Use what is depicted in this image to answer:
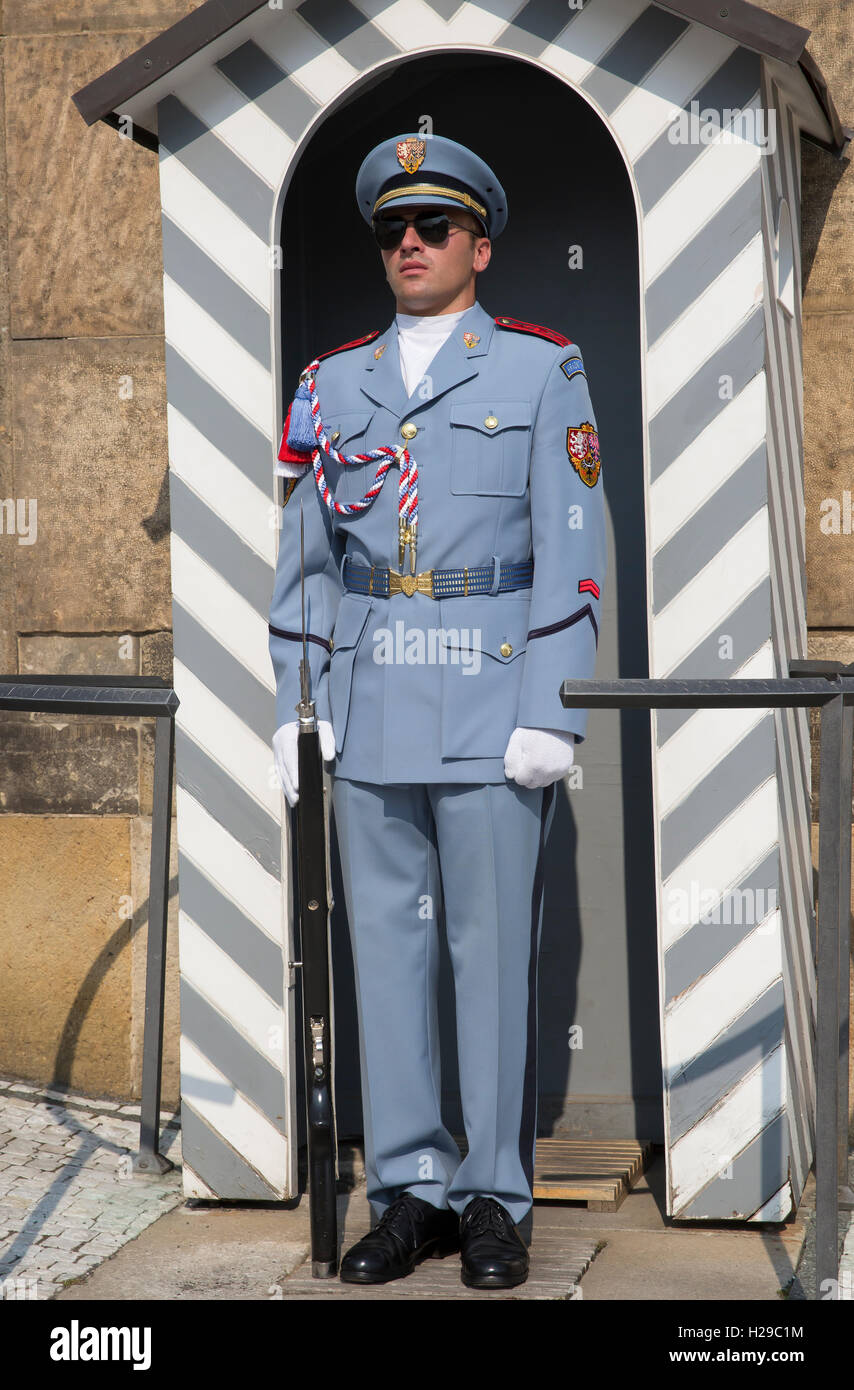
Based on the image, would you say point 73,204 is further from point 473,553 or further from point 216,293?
point 473,553

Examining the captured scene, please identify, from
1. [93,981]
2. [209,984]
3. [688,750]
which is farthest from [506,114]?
[93,981]

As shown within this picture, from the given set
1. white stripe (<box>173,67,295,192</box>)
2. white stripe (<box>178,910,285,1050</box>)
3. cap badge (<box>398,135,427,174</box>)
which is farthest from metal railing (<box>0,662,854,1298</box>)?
white stripe (<box>173,67,295,192</box>)

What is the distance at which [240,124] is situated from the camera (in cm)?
354

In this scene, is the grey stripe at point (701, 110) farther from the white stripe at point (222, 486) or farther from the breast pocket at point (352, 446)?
the white stripe at point (222, 486)

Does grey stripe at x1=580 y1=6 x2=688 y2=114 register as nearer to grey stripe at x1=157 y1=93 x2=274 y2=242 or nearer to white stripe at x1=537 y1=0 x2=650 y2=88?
white stripe at x1=537 y1=0 x2=650 y2=88

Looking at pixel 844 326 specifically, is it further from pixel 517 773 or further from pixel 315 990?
pixel 315 990

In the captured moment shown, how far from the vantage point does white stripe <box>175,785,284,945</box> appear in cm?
359

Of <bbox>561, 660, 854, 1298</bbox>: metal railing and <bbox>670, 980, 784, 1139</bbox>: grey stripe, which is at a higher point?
<bbox>561, 660, 854, 1298</bbox>: metal railing

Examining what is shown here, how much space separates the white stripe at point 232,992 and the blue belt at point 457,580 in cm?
94

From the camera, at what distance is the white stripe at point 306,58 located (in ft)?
11.4

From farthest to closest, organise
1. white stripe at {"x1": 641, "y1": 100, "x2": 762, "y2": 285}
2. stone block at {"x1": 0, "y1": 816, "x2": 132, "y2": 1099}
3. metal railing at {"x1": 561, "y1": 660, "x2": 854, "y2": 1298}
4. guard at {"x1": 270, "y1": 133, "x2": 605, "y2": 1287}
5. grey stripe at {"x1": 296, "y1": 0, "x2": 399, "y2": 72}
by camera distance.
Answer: stone block at {"x1": 0, "y1": 816, "x2": 132, "y2": 1099}
grey stripe at {"x1": 296, "y1": 0, "x2": 399, "y2": 72}
white stripe at {"x1": 641, "y1": 100, "x2": 762, "y2": 285}
guard at {"x1": 270, "y1": 133, "x2": 605, "y2": 1287}
metal railing at {"x1": 561, "y1": 660, "x2": 854, "y2": 1298}

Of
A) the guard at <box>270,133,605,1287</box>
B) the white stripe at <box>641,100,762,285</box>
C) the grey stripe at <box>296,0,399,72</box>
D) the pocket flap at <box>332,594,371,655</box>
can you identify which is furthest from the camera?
the grey stripe at <box>296,0,399,72</box>

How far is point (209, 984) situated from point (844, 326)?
2210 millimetres

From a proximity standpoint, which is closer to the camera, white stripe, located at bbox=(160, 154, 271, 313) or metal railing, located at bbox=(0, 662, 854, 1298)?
metal railing, located at bbox=(0, 662, 854, 1298)
